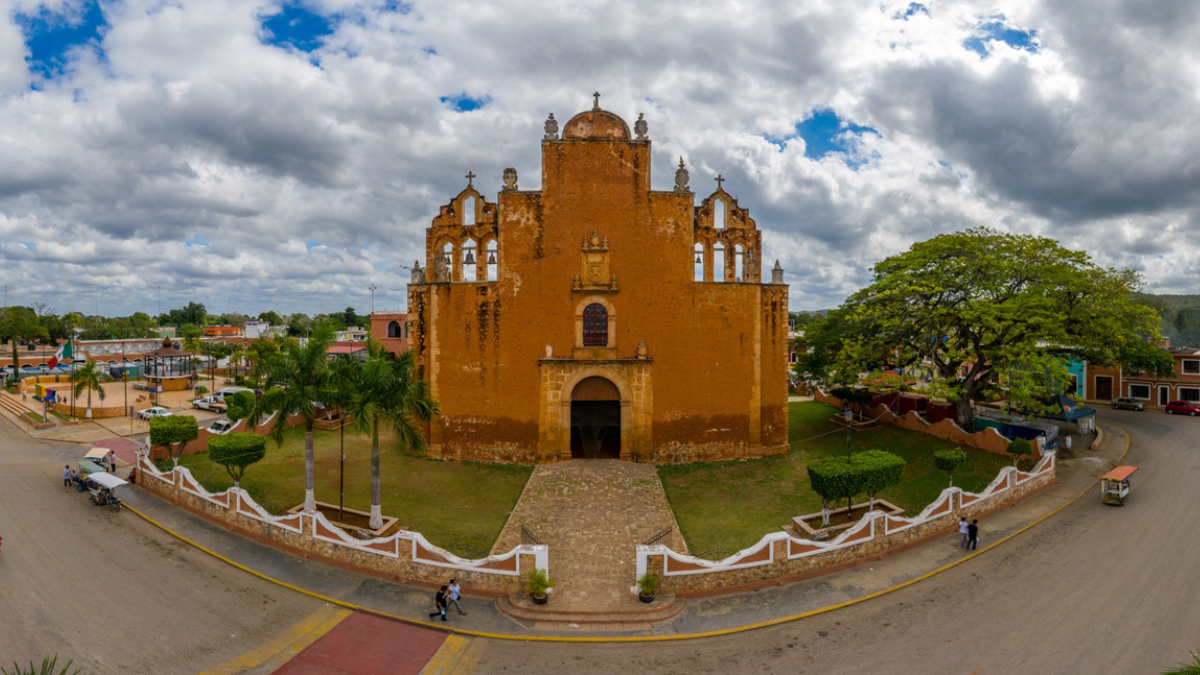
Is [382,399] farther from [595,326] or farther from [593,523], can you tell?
[595,326]

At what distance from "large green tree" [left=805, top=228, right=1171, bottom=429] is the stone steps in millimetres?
15835

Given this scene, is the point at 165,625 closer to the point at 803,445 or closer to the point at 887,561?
the point at 887,561

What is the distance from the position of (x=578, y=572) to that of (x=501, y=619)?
2.40 meters

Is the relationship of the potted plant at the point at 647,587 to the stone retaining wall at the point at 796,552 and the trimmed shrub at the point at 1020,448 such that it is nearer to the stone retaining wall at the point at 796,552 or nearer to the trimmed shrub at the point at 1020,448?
the stone retaining wall at the point at 796,552

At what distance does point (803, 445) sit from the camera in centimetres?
2562

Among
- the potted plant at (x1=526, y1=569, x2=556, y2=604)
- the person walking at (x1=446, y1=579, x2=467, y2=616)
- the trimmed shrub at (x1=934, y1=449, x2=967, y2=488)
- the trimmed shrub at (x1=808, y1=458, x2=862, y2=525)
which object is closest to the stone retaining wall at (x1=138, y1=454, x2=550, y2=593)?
the potted plant at (x1=526, y1=569, x2=556, y2=604)

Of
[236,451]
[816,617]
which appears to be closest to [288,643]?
[236,451]

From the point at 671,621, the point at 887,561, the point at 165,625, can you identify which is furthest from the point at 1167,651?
the point at 165,625

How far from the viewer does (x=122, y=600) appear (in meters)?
12.3

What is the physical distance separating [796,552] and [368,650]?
9762mm

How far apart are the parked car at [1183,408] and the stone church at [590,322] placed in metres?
29.2

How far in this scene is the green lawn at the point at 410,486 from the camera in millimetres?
16484

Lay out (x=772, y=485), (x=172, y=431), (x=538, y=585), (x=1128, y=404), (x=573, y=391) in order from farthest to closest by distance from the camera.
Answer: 1. (x=1128, y=404)
2. (x=573, y=391)
3. (x=172, y=431)
4. (x=772, y=485)
5. (x=538, y=585)

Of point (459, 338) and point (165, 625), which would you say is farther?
point (459, 338)
